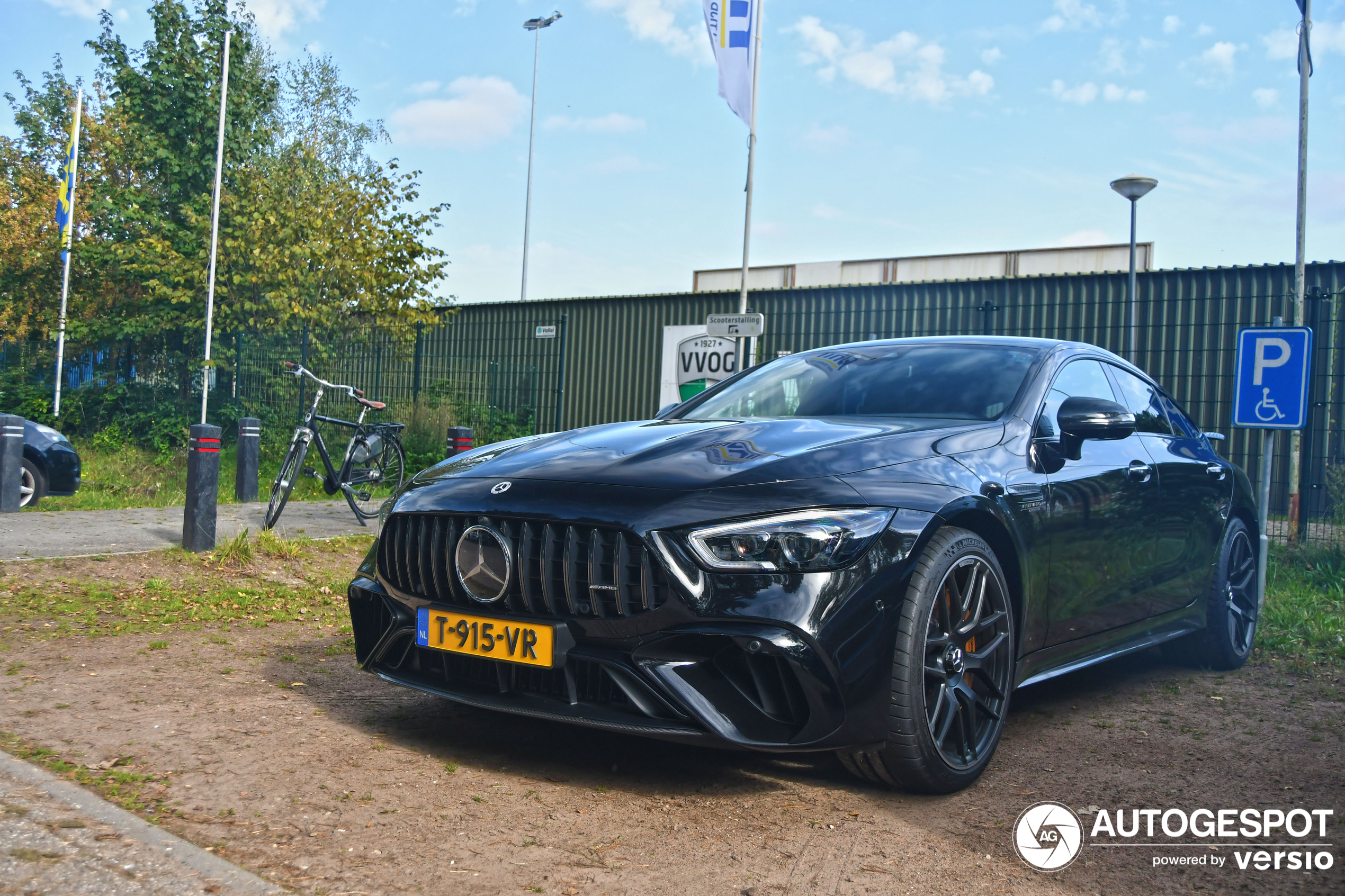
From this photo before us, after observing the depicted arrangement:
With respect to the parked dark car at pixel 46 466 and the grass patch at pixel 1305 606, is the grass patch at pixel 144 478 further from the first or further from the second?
the grass patch at pixel 1305 606

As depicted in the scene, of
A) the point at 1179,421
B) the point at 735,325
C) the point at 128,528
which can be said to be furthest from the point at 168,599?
the point at 735,325

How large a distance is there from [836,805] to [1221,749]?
1688 mm

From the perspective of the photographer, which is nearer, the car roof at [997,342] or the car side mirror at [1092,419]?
the car side mirror at [1092,419]

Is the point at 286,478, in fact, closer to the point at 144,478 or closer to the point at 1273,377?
the point at 144,478

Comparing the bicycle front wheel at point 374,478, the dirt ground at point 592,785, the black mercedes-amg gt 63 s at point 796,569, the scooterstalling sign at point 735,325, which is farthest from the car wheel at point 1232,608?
the bicycle front wheel at point 374,478

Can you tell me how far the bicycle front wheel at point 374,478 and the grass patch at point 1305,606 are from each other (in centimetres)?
675

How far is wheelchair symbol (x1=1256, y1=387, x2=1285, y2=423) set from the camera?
23.0 feet

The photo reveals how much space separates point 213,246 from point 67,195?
447 cm

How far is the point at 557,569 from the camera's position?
3131 mm

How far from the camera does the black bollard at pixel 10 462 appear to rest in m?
9.08

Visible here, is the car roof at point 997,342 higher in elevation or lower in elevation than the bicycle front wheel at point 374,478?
higher

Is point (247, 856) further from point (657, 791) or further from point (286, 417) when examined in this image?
point (286, 417)

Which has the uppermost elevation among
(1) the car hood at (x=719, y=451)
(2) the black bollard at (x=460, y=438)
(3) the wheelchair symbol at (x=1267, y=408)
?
(3) the wheelchair symbol at (x=1267, y=408)

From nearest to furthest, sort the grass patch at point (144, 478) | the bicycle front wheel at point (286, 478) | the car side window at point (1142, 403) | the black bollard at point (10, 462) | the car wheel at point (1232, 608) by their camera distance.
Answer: the car side window at point (1142, 403), the car wheel at point (1232, 608), the bicycle front wheel at point (286, 478), the black bollard at point (10, 462), the grass patch at point (144, 478)
